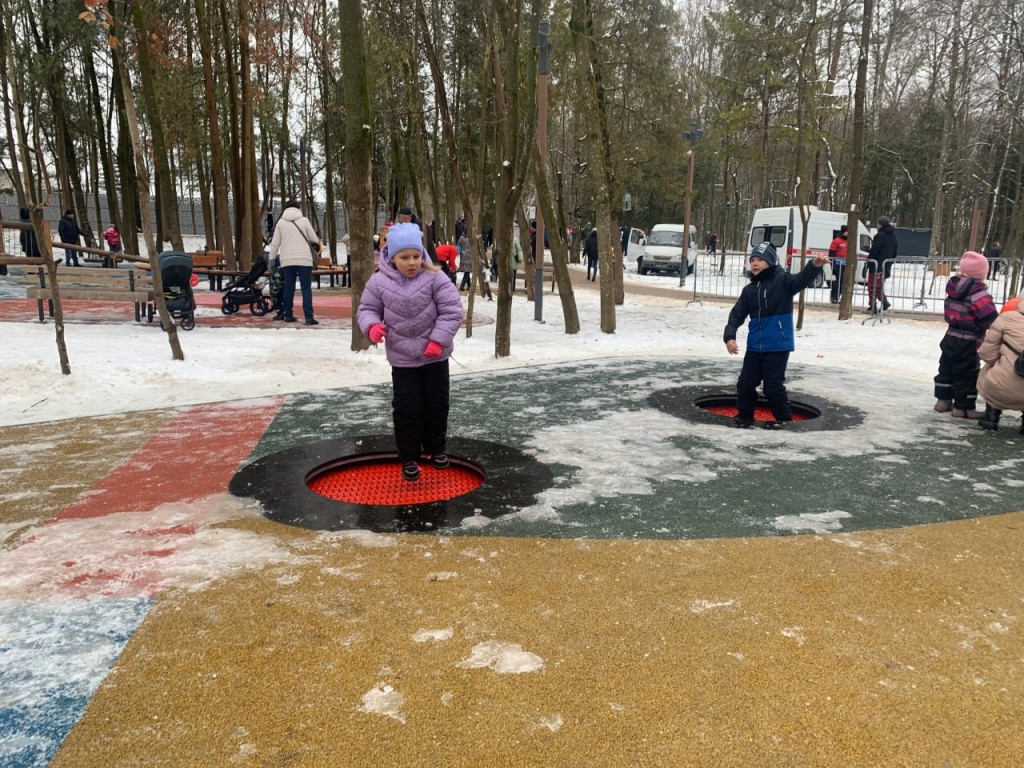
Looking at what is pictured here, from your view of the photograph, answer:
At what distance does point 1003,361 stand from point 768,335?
178cm

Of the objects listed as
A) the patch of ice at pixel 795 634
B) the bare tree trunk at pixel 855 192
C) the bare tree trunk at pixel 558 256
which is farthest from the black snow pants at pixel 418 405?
the bare tree trunk at pixel 855 192

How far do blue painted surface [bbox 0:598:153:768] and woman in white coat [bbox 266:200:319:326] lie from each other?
8983mm

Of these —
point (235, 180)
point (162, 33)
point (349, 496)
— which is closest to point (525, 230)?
point (235, 180)

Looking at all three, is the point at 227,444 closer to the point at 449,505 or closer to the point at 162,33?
the point at 449,505

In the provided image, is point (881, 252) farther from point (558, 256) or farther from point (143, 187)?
point (143, 187)

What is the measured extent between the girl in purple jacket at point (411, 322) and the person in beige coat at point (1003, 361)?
4309mm

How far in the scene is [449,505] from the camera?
454 centimetres

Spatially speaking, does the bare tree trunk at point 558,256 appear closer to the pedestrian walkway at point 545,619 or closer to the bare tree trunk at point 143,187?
the bare tree trunk at point 143,187

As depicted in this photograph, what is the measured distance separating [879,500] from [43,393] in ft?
23.9

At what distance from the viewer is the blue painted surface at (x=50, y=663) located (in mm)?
2377

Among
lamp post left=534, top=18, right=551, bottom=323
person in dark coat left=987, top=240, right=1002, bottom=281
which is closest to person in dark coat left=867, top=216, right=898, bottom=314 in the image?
person in dark coat left=987, top=240, right=1002, bottom=281

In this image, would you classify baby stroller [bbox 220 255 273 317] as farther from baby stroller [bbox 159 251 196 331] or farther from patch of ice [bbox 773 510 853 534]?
patch of ice [bbox 773 510 853 534]

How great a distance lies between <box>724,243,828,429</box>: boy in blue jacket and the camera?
6547 millimetres

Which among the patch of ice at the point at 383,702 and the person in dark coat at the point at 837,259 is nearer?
the patch of ice at the point at 383,702
